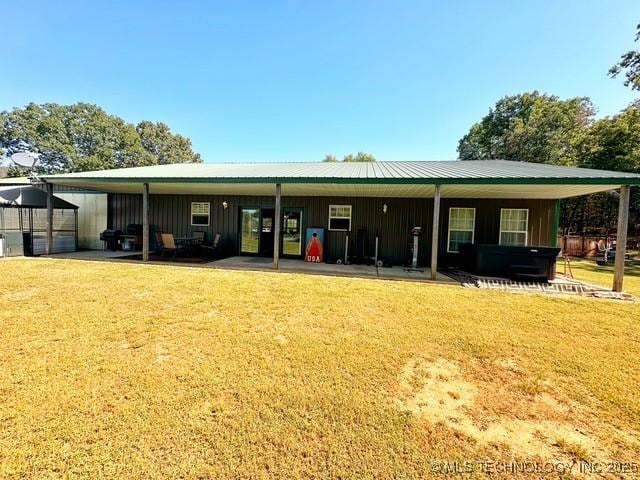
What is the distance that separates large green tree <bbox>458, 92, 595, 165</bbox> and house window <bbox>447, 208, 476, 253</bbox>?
52.5ft

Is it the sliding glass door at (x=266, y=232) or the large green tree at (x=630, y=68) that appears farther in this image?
the large green tree at (x=630, y=68)

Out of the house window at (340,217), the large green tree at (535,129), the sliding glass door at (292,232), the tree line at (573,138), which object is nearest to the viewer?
the house window at (340,217)

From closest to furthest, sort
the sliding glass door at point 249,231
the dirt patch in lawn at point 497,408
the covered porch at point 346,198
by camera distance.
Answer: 1. the dirt patch in lawn at point 497,408
2. the covered porch at point 346,198
3. the sliding glass door at point 249,231

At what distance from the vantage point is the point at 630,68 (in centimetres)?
1538

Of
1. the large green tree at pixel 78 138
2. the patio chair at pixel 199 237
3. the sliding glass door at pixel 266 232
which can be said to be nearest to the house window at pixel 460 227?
the sliding glass door at pixel 266 232

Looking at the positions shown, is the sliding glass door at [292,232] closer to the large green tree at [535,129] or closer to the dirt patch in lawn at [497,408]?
the dirt patch in lawn at [497,408]

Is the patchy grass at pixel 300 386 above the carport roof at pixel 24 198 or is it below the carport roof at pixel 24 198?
below

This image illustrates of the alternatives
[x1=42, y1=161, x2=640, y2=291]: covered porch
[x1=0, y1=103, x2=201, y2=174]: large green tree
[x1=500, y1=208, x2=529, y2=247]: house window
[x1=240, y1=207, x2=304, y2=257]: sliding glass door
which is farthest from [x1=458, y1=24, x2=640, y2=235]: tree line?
[x1=0, y1=103, x2=201, y2=174]: large green tree

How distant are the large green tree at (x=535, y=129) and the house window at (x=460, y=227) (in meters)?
16.0

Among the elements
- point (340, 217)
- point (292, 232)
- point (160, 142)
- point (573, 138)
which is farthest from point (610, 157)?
point (160, 142)

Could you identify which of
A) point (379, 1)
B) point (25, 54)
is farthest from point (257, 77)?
point (25, 54)

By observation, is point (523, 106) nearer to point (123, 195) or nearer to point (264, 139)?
point (264, 139)

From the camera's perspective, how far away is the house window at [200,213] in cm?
1086

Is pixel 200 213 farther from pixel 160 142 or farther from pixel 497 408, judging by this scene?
pixel 160 142
